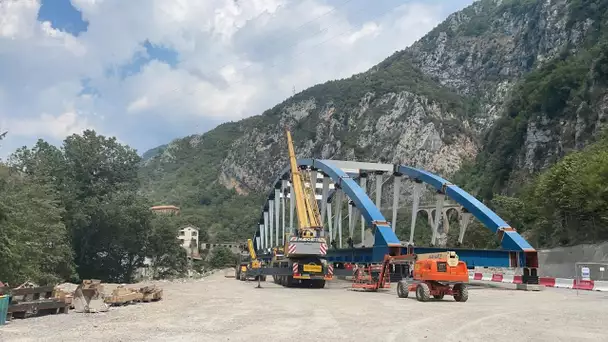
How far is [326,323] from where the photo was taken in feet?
42.0

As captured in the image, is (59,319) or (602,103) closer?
(59,319)

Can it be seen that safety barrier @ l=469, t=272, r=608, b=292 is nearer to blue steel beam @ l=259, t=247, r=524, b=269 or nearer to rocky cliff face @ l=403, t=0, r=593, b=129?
blue steel beam @ l=259, t=247, r=524, b=269

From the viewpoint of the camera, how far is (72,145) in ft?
175

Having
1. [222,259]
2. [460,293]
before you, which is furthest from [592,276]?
[222,259]

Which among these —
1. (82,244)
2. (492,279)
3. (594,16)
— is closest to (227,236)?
(82,244)

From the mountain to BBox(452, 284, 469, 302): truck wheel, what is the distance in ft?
144

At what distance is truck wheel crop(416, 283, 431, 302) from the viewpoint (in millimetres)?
18766

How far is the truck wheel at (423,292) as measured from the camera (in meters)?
18.8

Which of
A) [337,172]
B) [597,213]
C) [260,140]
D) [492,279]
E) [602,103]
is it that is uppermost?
[260,140]

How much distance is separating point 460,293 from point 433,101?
125 metres

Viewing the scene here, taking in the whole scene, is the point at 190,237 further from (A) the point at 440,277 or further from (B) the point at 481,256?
(A) the point at 440,277

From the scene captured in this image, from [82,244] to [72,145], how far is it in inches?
415

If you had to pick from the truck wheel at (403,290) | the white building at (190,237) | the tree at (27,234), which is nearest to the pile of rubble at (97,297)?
the tree at (27,234)

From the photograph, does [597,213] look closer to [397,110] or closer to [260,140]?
[397,110]
